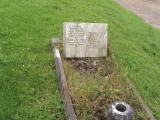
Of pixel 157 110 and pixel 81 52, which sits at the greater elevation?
pixel 81 52

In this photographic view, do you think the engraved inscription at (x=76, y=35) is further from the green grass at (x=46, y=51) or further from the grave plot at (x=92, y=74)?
the green grass at (x=46, y=51)

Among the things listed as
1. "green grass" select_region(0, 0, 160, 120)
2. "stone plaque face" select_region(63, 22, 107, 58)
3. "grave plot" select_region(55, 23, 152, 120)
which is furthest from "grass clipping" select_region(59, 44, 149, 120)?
"green grass" select_region(0, 0, 160, 120)

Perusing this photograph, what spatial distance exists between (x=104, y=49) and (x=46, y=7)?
3156mm

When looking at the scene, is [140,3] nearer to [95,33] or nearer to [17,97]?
[95,33]

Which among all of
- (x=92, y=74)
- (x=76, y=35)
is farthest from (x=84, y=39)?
(x=92, y=74)

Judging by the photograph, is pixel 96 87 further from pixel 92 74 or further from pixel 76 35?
pixel 76 35

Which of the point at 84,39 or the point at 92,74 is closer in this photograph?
the point at 92,74

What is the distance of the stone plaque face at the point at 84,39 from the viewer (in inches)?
262

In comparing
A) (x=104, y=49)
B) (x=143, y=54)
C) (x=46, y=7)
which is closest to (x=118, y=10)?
(x=46, y=7)

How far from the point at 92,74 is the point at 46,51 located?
128 centimetres

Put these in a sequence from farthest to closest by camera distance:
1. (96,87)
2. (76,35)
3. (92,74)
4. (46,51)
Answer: (46,51)
(76,35)
(92,74)
(96,87)

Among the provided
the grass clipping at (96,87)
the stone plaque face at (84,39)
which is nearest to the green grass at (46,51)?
the grass clipping at (96,87)

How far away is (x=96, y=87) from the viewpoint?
19.2ft

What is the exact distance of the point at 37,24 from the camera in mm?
8328
